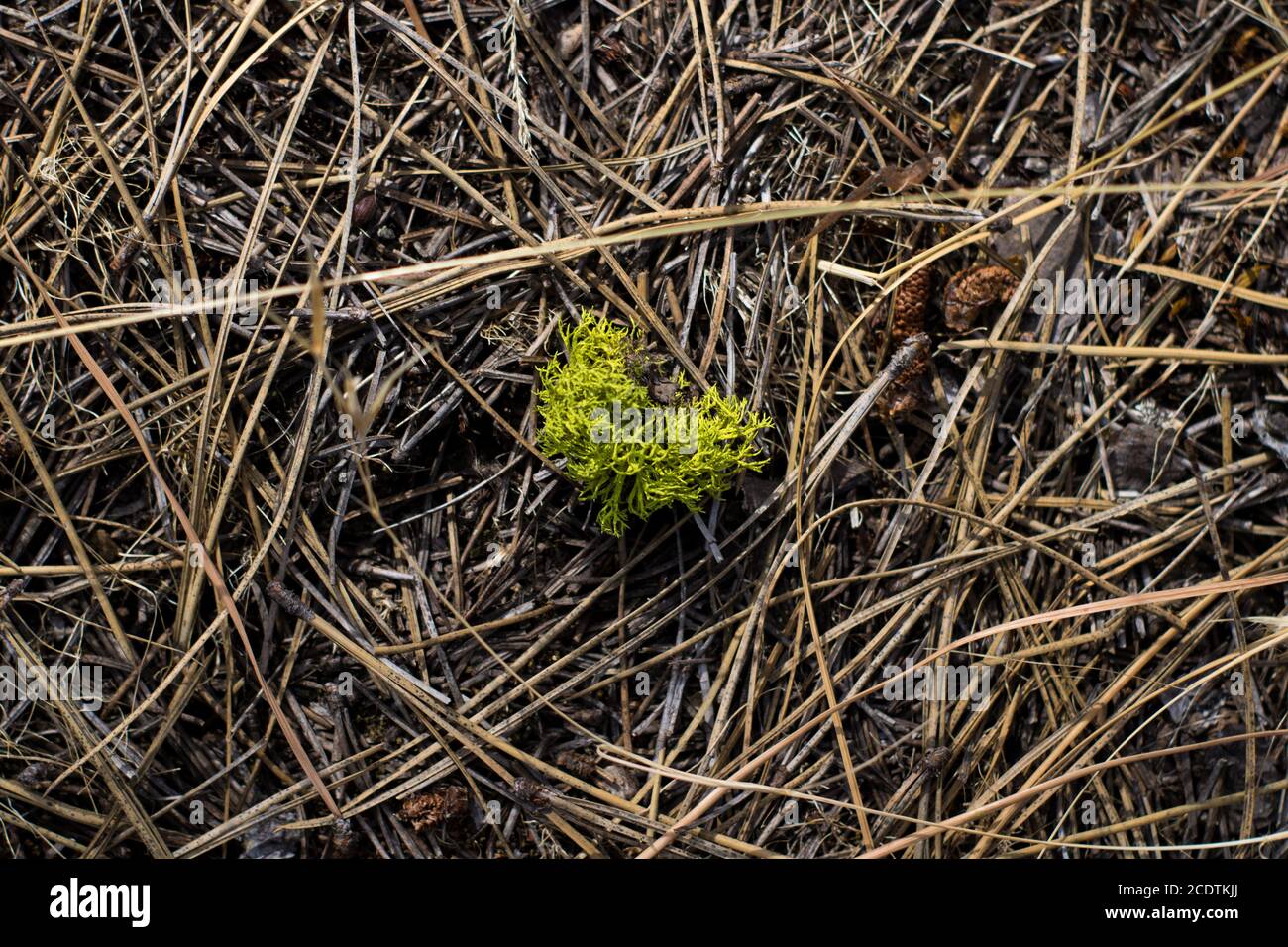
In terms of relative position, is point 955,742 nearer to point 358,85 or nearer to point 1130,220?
point 1130,220

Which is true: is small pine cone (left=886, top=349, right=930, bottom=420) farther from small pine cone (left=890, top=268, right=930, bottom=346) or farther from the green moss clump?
the green moss clump

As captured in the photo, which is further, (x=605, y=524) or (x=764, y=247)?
(x=764, y=247)

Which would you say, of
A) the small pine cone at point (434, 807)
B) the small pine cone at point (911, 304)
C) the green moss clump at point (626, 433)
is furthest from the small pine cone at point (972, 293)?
the small pine cone at point (434, 807)

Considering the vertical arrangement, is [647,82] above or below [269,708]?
above

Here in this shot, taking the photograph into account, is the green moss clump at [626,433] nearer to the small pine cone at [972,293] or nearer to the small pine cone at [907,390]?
the small pine cone at [907,390]

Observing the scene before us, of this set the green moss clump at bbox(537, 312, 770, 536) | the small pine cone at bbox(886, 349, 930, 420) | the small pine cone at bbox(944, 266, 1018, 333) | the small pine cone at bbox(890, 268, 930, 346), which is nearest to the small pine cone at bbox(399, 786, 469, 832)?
the green moss clump at bbox(537, 312, 770, 536)
